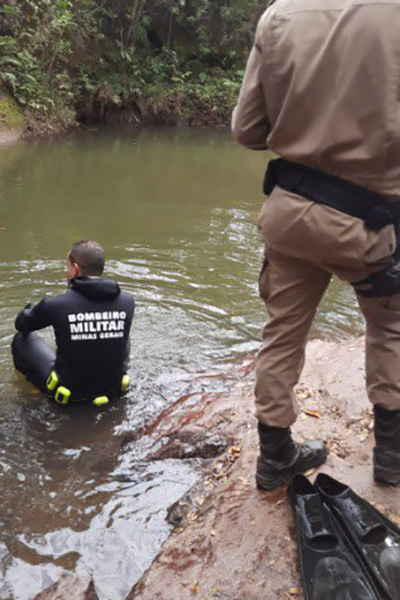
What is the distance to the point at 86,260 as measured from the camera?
3863 millimetres

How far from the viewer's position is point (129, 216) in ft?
30.0

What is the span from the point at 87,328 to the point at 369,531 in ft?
7.58

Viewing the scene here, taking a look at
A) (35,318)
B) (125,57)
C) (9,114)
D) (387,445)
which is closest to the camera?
(387,445)

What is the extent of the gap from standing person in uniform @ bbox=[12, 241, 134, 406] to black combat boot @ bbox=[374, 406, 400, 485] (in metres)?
2.00

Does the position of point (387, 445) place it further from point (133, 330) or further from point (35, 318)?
point (133, 330)

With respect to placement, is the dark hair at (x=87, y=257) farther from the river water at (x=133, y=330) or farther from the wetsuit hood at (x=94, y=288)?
the river water at (x=133, y=330)

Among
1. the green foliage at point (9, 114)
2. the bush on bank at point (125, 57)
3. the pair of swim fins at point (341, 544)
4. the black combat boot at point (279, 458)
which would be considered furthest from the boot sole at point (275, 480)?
the bush on bank at point (125, 57)

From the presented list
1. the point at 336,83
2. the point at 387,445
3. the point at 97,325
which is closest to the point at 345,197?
the point at 336,83

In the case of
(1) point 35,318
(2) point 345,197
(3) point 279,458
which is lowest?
(1) point 35,318

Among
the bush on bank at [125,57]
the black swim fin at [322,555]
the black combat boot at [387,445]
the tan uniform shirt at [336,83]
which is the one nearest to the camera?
the tan uniform shirt at [336,83]

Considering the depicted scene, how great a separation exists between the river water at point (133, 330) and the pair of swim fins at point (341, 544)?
869mm

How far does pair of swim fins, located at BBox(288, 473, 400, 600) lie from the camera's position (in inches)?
81.6

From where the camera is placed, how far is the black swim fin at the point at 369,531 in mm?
2086

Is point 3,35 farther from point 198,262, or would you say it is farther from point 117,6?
point 198,262
